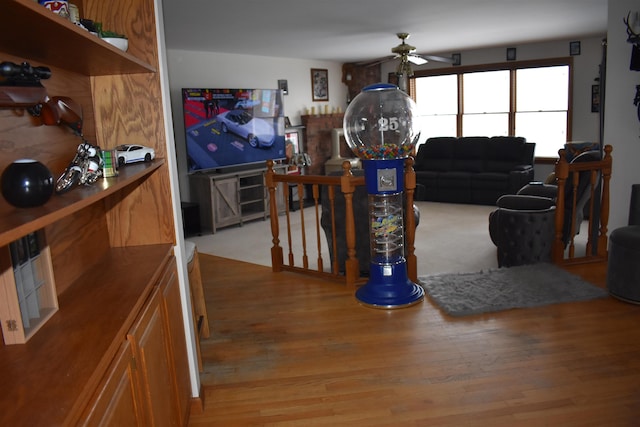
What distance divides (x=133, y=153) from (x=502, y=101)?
794cm

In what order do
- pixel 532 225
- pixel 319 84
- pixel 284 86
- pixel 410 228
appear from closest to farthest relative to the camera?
pixel 410 228
pixel 532 225
pixel 284 86
pixel 319 84

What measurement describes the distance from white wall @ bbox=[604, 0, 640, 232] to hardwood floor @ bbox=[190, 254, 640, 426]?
37.7 inches

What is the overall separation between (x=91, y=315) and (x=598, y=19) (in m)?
6.70

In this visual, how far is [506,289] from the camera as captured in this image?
3646mm

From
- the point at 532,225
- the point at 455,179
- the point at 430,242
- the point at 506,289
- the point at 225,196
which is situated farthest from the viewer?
the point at 455,179

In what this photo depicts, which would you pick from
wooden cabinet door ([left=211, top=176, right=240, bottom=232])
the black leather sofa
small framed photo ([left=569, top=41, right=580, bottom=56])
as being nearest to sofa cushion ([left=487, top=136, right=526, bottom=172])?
the black leather sofa

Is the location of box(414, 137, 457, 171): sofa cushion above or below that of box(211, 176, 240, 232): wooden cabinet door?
above

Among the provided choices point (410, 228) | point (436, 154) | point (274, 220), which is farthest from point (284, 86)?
point (410, 228)

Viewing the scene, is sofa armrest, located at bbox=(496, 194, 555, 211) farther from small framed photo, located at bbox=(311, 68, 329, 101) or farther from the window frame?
small framed photo, located at bbox=(311, 68, 329, 101)

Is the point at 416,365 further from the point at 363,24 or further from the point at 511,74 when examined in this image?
the point at 511,74

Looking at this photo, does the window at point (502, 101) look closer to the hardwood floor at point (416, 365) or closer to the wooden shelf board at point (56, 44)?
the hardwood floor at point (416, 365)

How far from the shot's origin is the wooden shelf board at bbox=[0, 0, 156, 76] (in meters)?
1.02

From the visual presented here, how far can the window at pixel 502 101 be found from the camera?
8328 millimetres

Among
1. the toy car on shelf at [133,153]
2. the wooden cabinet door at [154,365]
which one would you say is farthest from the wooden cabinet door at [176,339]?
the toy car on shelf at [133,153]
